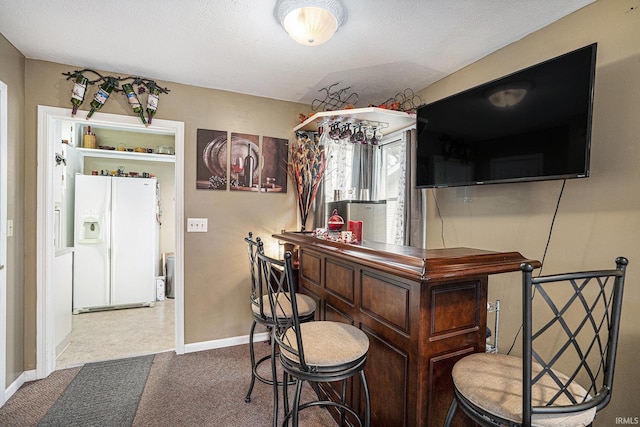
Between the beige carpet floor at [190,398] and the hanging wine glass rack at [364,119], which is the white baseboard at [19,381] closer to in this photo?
the beige carpet floor at [190,398]

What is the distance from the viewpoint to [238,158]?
3.07 m

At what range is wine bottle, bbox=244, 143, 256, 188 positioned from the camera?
3.10m

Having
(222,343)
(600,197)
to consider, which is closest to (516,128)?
(600,197)

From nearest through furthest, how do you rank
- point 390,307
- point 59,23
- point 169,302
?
point 390,307 < point 59,23 < point 169,302

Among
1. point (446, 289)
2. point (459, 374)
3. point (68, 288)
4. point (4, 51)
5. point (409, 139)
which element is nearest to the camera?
point (459, 374)

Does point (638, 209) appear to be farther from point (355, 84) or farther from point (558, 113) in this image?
point (355, 84)

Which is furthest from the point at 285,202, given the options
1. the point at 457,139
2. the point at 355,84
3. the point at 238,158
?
the point at 457,139

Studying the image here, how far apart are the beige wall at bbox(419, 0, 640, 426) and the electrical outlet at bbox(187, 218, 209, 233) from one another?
253cm

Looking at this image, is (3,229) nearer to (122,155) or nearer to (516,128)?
(122,155)

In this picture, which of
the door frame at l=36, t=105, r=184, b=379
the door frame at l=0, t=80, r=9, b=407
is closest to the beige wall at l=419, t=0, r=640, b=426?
the door frame at l=36, t=105, r=184, b=379

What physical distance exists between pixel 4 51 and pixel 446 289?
3197 millimetres

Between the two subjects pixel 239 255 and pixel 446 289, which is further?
pixel 239 255

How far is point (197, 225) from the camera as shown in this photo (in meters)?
2.93

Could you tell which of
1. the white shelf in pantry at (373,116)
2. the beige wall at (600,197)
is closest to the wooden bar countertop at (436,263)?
the beige wall at (600,197)
